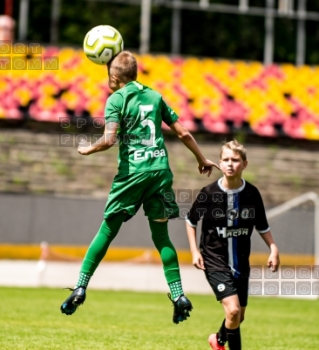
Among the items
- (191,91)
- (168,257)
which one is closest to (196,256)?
(168,257)

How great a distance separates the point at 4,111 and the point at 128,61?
1341cm

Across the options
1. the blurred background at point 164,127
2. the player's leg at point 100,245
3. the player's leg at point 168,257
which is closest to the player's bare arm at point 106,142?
the player's leg at point 100,245

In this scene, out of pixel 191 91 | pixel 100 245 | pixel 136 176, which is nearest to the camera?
pixel 136 176

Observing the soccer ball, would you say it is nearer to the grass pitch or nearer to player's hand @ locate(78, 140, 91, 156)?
player's hand @ locate(78, 140, 91, 156)

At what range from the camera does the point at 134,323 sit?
941 cm

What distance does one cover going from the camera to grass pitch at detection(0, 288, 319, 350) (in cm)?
734

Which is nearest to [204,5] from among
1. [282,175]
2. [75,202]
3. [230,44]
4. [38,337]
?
[230,44]

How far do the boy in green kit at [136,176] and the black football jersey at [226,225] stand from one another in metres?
0.27

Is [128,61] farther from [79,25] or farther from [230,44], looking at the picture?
[79,25]

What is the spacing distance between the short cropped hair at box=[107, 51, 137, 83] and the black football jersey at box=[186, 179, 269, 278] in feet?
3.53

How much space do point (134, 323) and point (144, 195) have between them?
341 centimetres

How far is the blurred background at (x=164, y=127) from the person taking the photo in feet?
56.5

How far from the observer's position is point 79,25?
26.9m

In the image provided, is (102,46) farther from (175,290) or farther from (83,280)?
(175,290)
